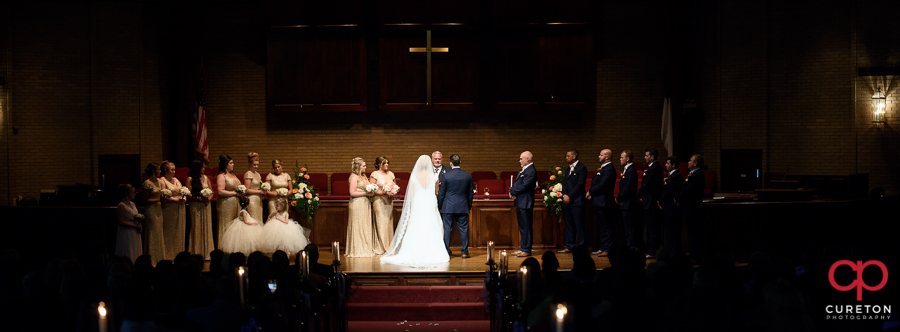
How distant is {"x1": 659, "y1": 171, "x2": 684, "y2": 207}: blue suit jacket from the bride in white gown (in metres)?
2.96

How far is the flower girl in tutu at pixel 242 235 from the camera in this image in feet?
29.5

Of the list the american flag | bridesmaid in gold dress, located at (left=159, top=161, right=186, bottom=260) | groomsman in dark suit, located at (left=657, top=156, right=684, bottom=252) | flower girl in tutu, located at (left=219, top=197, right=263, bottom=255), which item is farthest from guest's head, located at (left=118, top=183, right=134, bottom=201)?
groomsman in dark suit, located at (left=657, top=156, right=684, bottom=252)

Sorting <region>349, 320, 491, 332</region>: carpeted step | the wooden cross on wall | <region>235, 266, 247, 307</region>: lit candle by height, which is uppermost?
the wooden cross on wall

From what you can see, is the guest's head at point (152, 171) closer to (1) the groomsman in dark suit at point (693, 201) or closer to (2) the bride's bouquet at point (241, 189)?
(2) the bride's bouquet at point (241, 189)

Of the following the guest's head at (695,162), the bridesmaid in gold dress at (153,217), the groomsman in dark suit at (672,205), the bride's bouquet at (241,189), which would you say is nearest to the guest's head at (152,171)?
the bridesmaid in gold dress at (153,217)

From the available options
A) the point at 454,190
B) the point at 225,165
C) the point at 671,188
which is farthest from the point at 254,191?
the point at 671,188

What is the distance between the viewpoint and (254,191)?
9500 mm

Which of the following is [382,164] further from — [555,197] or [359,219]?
[555,197]

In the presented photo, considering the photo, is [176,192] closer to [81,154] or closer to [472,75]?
[81,154]

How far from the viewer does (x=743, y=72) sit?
1394cm

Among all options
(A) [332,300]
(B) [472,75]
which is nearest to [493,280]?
(A) [332,300]

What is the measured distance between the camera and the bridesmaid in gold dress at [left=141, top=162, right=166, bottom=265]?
8.76 metres

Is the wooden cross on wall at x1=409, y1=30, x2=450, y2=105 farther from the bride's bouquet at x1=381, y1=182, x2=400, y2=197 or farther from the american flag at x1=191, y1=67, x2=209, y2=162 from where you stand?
the bride's bouquet at x1=381, y1=182, x2=400, y2=197

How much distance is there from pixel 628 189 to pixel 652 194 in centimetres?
33
